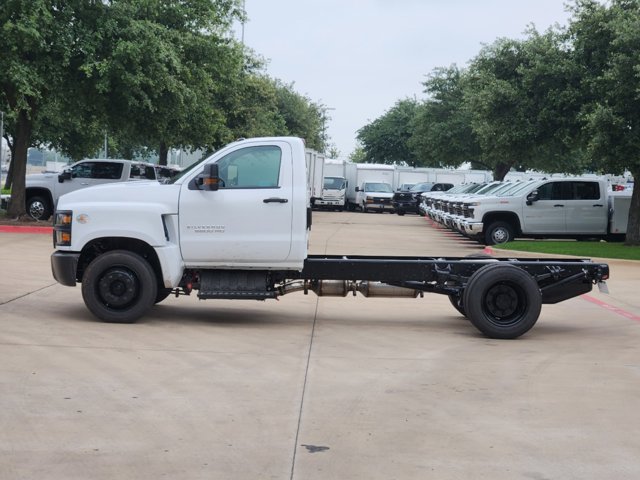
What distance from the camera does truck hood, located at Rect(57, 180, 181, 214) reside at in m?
11.4

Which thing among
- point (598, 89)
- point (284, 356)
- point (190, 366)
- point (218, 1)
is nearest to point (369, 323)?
point (284, 356)

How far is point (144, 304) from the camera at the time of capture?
11.3m

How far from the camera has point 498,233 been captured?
26375 mm

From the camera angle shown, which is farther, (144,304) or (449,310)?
(449,310)

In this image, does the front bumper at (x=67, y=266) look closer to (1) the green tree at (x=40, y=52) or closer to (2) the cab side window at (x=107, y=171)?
(1) the green tree at (x=40, y=52)

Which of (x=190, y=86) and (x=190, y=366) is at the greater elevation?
(x=190, y=86)

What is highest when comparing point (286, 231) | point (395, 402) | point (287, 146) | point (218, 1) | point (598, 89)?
point (218, 1)

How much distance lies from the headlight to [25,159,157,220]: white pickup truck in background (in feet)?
53.3

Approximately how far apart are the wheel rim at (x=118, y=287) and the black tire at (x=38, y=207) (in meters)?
18.0

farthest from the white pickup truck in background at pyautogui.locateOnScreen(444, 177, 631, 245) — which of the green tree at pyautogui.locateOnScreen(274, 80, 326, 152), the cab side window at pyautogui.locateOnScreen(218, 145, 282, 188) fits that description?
the green tree at pyautogui.locateOnScreen(274, 80, 326, 152)

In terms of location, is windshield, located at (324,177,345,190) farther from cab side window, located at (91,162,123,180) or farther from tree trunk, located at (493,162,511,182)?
cab side window, located at (91,162,123,180)

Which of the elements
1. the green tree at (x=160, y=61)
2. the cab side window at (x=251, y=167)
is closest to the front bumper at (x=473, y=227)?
the green tree at (x=160, y=61)

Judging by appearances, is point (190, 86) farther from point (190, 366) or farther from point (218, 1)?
point (190, 366)

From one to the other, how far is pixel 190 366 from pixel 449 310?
5800 mm
